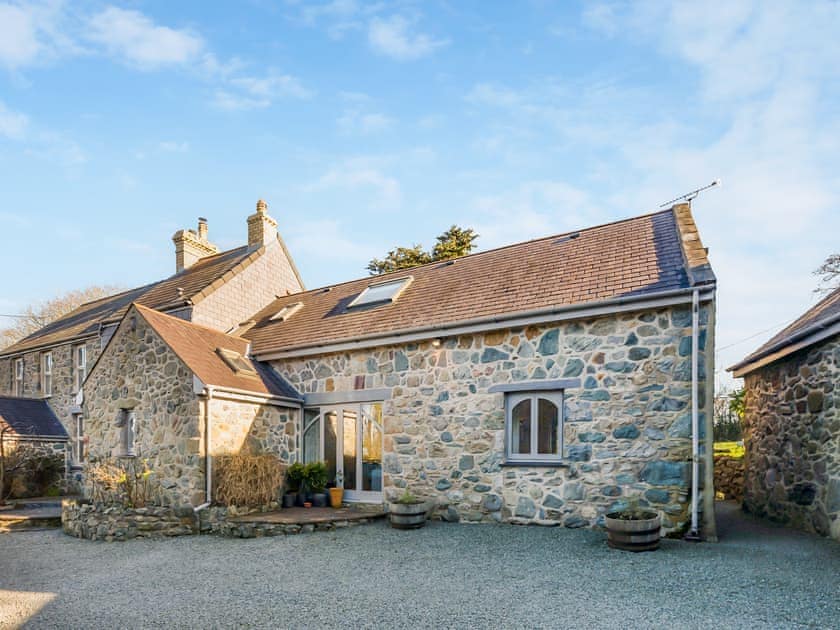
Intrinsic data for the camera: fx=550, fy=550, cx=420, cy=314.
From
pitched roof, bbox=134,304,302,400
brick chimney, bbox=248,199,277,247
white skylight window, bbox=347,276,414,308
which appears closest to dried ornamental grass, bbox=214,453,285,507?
pitched roof, bbox=134,304,302,400

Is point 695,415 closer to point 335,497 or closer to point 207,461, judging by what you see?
point 335,497

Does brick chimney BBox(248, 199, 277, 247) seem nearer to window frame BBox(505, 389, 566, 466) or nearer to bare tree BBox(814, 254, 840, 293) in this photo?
window frame BBox(505, 389, 566, 466)

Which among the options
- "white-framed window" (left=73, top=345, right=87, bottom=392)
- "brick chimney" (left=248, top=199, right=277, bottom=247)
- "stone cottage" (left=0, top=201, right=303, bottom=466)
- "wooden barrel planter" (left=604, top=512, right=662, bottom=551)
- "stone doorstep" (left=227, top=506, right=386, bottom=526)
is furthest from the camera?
"brick chimney" (left=248, top=199, right=277, bottom=247)

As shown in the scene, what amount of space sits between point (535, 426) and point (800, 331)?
15.4 ft

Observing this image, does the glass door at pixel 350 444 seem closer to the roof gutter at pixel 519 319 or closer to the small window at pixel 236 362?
the roof gutter at pixel 519 319

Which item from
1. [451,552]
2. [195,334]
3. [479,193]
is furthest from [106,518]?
[479,193]

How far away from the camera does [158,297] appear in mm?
18172

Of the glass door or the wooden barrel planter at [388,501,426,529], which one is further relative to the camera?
the glass door

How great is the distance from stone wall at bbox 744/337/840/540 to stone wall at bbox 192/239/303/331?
46.2ft

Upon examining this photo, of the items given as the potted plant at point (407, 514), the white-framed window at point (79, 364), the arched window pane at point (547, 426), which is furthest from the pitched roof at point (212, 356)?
the white-framed window at point (79, 364)

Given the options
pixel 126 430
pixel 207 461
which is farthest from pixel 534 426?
pixel 126 430

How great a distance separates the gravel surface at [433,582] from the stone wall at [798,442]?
622 millimetres

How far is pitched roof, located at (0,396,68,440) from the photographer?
16.9 m

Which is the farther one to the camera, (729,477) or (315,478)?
(729,477)
